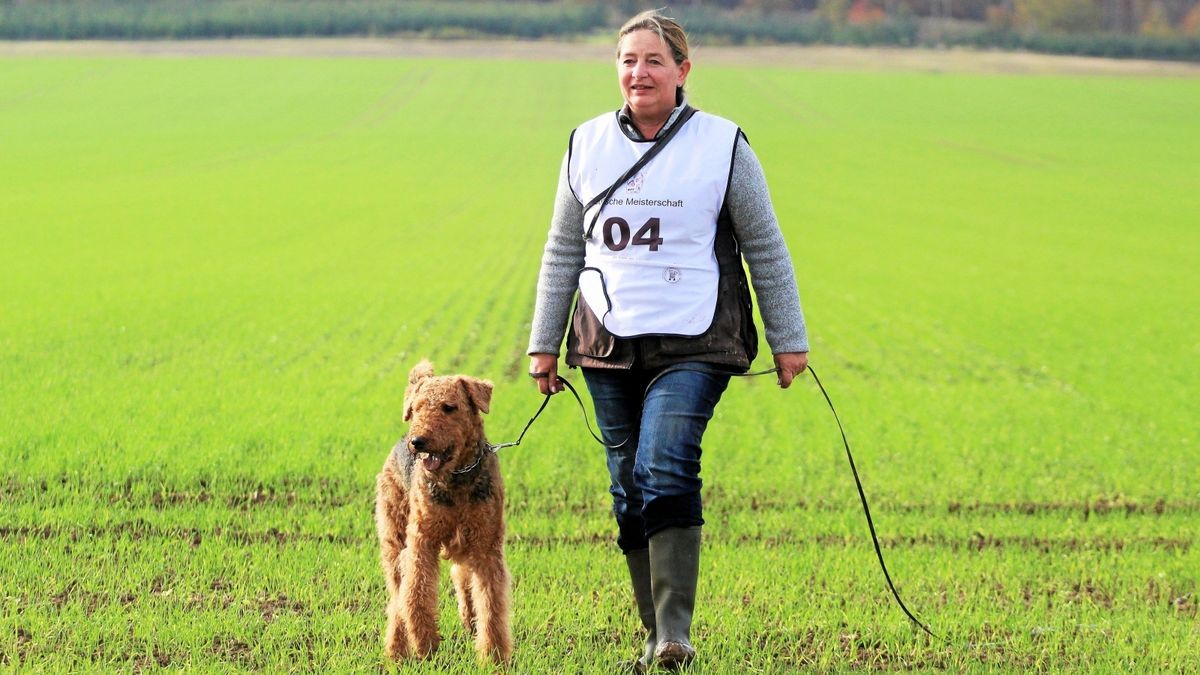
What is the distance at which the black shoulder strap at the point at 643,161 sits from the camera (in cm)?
496

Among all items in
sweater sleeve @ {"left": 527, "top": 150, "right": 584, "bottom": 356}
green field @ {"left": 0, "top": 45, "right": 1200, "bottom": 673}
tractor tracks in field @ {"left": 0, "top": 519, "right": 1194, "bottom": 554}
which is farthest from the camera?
tractor tracks in field @ {"left": 0, "top": 519, "right": 1194, "bottom": 554}

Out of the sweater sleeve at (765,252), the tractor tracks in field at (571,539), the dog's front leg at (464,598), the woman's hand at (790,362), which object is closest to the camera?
the sweater sleeve at (765,252)

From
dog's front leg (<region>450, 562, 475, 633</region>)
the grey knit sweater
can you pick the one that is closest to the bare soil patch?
dog's front leg (<region>450, 562, 475, 633</region>)

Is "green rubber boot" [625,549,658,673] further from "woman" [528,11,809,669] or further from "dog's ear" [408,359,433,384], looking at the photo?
"dog's ear" [408,359,433,384]

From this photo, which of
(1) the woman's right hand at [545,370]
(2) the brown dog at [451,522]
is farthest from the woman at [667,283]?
(2) the brown dog at [451,522]

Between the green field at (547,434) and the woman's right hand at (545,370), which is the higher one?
the woman's right hand at (545,370)

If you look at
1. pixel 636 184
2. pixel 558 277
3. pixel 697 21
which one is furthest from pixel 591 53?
pixel 636 184

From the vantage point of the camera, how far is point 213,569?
6.63m

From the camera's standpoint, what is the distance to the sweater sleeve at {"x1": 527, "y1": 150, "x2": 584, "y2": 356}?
5.21 meters

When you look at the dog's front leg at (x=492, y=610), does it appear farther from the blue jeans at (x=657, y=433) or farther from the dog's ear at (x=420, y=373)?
the dog's ear at (x=420, y=373)

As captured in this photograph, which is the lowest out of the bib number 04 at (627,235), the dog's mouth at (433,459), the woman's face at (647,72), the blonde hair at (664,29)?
the dog's mouth at (433,459)

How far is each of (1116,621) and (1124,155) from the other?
157 feet

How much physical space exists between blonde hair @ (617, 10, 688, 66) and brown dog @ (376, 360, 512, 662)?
1.38 meters

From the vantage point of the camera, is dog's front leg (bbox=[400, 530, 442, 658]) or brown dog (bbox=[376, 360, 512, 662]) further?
dog's front leg (bbox=[400, 530, 442, 658])
